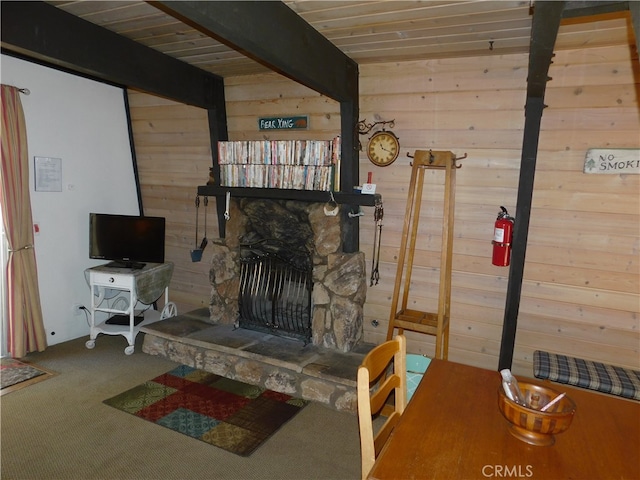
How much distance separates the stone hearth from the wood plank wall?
0.63 meters

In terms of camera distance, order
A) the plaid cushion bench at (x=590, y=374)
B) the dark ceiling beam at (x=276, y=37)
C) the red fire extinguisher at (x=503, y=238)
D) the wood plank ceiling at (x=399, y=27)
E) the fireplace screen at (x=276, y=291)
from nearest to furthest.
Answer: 1. the dark ceiling beam at (x=276, y=37)
2. the wood plank ceiling at (x=399, y=27)
3. the plaid cushion bench at (x=590, y=374)
4. the red fire extinguisher at (x=503, y=238)
5. the fireplace screen at (x=276, y=291)

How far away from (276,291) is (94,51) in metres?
2.12

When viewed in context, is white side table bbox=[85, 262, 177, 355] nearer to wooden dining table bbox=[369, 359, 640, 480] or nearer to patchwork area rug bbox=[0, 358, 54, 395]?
patchwork area rug bbox=[0, 358, 54, 395]

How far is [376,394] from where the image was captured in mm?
1508

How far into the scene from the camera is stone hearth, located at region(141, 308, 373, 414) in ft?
9.43

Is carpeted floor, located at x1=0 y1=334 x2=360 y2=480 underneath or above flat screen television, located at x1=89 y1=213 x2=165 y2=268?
underneath

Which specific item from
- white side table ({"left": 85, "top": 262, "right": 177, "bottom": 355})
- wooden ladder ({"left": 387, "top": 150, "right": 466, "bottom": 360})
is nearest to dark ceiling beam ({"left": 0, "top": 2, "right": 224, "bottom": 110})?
white side table ({"left": 85, "top": 262, "right": 177, "bottom": 355})

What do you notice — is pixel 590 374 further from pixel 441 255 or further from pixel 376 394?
pixel 376 394

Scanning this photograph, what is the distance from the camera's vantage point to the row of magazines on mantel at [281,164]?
3.13 metres

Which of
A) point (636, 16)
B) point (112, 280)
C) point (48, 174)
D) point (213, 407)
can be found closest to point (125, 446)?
point (213, 407)

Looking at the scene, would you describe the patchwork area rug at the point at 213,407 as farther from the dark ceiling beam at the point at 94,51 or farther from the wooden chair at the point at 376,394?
the dark ceiling beam at the point at 94,51

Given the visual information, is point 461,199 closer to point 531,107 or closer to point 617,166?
point 531,107

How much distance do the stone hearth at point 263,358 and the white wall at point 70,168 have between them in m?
0.91

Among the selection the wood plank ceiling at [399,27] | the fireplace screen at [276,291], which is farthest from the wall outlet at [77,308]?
the wood plank ceiling at [399,27]
